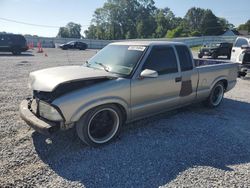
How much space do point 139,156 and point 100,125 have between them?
843mm

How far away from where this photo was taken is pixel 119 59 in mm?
4730

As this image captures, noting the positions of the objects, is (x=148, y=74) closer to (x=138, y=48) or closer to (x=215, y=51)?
(x=138, y=48)

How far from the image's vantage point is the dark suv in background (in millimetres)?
21734

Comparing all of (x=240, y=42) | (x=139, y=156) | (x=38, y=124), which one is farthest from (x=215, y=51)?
(x=38, y=124)

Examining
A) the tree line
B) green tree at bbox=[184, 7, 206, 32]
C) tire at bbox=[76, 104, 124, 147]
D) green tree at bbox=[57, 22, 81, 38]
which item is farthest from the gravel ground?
green tree at bbox=[57, 22, 81, 38]

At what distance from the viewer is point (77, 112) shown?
12.1 feet

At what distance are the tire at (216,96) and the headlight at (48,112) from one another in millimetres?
4070

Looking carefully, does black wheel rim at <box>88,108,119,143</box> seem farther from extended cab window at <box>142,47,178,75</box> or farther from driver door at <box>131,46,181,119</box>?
extended cab window at <box>142,47,178,75</box>

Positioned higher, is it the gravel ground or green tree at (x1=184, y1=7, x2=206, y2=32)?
green tree at (x1=184, y1=7, x2=206, y2=32)

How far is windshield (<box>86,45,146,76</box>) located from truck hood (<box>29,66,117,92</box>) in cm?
24

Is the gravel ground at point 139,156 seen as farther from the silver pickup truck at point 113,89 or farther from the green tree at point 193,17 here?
the green tree at point 193,17

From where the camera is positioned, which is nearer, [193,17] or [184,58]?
[184,58]

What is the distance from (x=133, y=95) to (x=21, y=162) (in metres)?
2.06

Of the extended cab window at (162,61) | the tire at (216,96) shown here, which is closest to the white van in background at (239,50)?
the tire at (216,96)
